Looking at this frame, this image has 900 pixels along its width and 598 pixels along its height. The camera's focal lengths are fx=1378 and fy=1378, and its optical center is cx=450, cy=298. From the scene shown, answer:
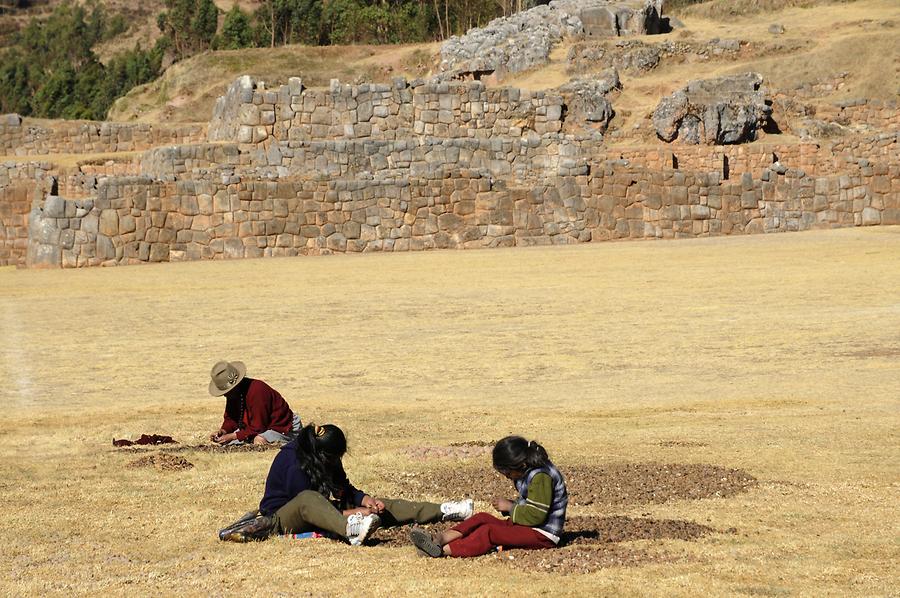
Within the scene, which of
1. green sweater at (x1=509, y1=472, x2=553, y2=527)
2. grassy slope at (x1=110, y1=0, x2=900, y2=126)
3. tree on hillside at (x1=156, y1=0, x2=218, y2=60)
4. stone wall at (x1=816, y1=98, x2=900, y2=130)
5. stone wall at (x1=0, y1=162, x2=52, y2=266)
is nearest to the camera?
green sweater at (x1=509, y1=472, x2=553, y2=527)

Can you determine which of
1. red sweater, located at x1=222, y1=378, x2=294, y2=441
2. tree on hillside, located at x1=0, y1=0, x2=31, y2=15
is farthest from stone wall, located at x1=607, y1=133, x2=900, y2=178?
tree on hillside, located at x1=0, y1=0, x2=31, y2=15

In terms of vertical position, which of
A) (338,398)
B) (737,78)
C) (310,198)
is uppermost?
(737,78)

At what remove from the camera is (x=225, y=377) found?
896 centimetres

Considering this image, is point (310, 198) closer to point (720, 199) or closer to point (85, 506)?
point (720, 199)

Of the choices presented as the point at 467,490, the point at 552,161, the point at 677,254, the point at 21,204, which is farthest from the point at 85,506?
the point at 552,161

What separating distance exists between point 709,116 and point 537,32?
9344mm

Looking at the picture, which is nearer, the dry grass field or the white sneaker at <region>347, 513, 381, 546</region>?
the dry grass field

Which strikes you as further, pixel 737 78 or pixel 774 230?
pixel 737 78

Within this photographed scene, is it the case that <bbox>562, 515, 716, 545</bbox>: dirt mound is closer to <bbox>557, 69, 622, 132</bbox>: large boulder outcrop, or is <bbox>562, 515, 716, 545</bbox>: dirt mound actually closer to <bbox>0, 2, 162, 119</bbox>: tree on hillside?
<bbox>557, 69, 622, 132</bbox>: large boulder outcrop

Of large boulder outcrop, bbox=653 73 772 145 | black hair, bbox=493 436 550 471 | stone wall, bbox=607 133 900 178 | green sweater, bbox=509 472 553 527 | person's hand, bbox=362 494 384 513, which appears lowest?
person's hand, bbox=362 494 384 513

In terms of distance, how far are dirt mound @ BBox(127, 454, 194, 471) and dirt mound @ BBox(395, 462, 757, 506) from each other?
4.60 feet

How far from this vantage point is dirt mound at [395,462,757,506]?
7.45 m

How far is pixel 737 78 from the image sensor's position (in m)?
31.5

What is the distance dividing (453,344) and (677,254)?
28.1ft
